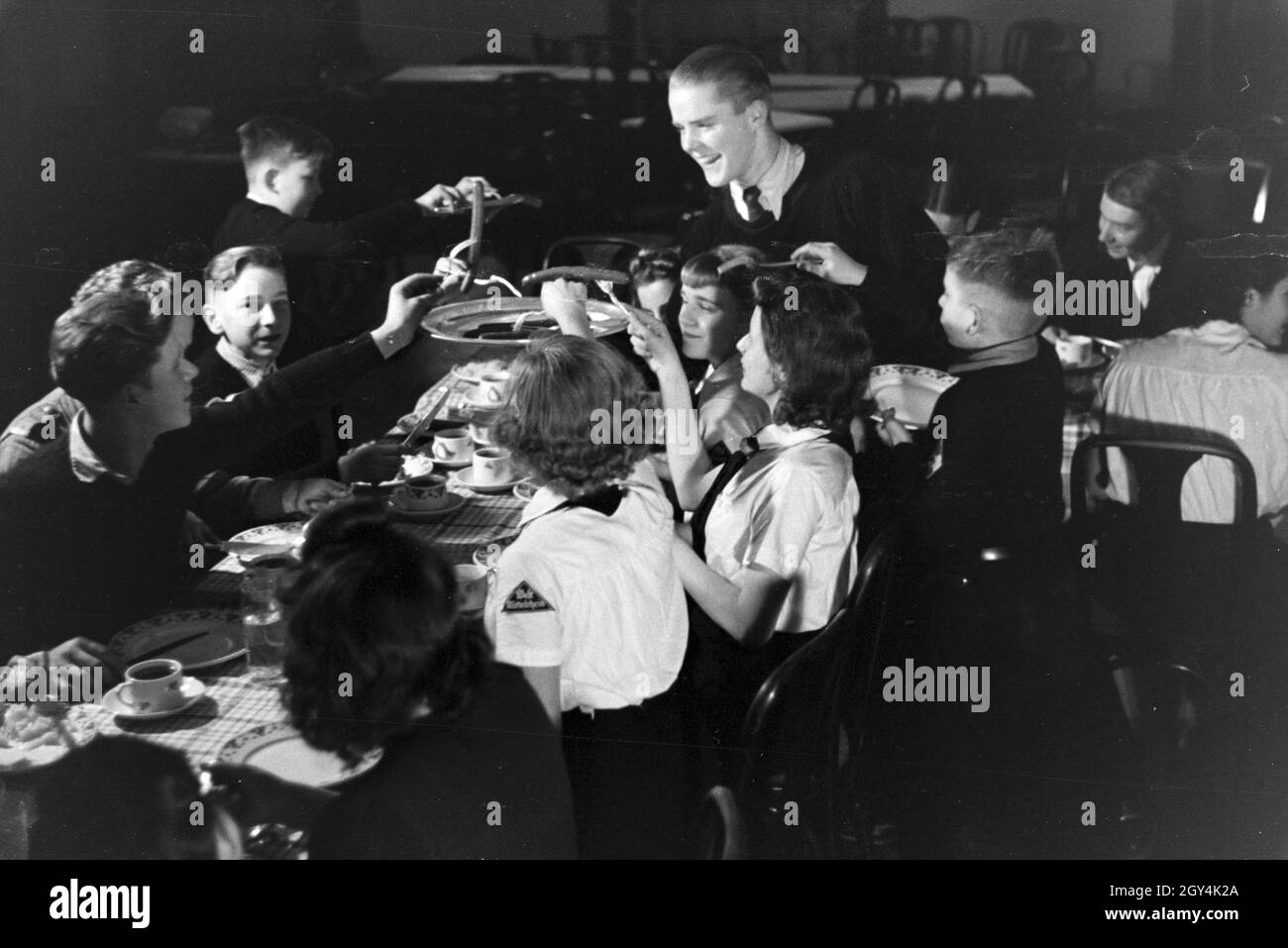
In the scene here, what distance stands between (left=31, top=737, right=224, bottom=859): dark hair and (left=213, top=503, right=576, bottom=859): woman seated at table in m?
0.14

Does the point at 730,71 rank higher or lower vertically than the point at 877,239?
higher

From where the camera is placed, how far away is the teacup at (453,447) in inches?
99.5

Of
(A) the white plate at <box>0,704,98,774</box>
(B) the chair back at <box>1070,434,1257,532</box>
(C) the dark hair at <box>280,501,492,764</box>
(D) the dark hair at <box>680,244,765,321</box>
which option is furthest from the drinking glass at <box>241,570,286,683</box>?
(B) the chair back at <box>1070,434,1257,532</box>

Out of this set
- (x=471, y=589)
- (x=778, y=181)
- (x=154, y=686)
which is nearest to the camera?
(x=154, y=686)

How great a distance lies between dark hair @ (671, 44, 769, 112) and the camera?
249cm

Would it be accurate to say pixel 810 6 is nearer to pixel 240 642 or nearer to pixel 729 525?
pixel 729 525

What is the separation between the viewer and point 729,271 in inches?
99.4

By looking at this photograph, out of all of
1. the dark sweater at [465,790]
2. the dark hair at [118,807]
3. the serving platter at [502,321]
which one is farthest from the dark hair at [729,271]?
the dark hair at [118,807]

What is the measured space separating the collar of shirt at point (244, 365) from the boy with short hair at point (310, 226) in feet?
0.16

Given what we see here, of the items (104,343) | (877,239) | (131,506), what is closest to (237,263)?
(104,343)

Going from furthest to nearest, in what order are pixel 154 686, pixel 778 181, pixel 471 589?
pixel 778 181 → pixel 471 589 → pixel 154 686

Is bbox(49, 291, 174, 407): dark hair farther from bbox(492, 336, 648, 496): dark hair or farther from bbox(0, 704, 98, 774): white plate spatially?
bbox(492, 336, 648, 496): dark hair

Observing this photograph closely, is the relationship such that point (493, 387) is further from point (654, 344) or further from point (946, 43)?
point (946, 43)

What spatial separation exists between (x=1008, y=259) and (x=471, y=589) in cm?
122
